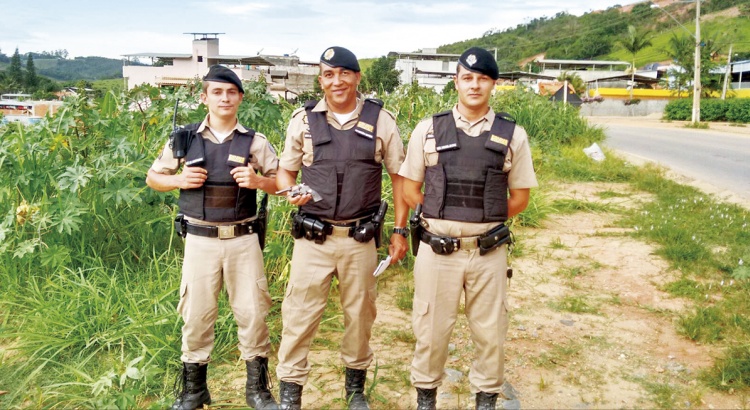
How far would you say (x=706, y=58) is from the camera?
122 feet

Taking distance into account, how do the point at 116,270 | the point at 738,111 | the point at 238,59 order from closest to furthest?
the point at 116,270 → the point at 238,59 → the point at 738,111

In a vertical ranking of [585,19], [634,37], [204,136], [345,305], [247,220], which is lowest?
[345,305]

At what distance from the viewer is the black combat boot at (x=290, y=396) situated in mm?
3084

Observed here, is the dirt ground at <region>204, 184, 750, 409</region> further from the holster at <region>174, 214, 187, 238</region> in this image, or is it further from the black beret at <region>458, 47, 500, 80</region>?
the black beret at <region>458, 47, 500, 80</region>

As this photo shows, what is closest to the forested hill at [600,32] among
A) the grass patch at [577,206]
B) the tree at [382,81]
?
the tree at [382,81]

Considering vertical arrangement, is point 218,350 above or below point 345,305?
below

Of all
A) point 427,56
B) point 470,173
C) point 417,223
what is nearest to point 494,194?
point 470,173

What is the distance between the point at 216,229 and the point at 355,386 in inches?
44.5

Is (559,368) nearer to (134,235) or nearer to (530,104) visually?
(134,235)

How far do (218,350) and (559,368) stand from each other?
6.98ft

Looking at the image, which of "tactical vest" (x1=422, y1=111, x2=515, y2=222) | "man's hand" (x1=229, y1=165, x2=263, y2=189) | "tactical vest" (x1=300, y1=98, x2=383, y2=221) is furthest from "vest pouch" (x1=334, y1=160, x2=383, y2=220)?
"man's hand" (x1=229, y1=165, x2=263, y2=189)

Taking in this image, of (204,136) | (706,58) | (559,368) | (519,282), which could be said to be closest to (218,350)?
(204,136)

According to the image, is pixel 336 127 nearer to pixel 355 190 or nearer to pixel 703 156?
pixel 355 190

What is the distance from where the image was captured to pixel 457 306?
2975mm
